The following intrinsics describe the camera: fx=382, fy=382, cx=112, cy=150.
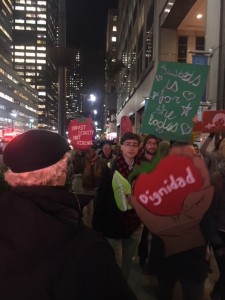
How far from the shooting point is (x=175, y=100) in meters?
4.45

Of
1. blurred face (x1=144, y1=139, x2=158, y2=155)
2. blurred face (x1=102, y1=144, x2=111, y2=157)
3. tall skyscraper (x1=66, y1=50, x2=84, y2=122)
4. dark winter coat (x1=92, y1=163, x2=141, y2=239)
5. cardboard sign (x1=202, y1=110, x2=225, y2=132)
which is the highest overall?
tall skyscraper (x1=66, y1=50, x2=84, y2=122)

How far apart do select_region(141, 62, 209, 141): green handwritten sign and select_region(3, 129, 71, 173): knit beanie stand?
2.93 meters

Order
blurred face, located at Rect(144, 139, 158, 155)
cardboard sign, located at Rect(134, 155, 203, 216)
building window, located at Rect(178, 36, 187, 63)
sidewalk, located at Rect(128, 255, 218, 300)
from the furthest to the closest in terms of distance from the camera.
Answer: building window, located at Rect(178, 36, 187, 63) < blurred face, located at Rect(144, 139, 158, 155) < sidewalk, located at Rect(128, 255, 218, 300) < cardboard sign, located at Rect(134, 155, 203, 216)

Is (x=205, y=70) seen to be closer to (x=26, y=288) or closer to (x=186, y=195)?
(x=186, y=195)

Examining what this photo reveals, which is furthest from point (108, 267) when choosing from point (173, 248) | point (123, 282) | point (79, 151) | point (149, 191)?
point (79, 151)

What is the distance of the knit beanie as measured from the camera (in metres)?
1.59

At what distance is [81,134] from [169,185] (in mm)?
9706

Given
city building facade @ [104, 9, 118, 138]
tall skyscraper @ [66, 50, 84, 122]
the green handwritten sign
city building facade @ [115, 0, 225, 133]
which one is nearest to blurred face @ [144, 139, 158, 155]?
the green handwritten sign

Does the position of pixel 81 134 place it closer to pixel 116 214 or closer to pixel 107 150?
pixel 107 150

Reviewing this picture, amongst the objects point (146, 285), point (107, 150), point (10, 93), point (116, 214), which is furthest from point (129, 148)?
Answer: point (10, 93)

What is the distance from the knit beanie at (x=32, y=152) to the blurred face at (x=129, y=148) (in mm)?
3195

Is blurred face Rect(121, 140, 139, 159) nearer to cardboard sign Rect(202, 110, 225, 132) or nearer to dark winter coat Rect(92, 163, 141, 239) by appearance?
dark winter coat Rect(92, 163, 141, 239)

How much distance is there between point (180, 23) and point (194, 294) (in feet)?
49.1

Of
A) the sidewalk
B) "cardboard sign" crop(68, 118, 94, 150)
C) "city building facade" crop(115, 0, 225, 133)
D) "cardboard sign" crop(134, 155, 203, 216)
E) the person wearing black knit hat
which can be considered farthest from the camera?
"cardboard sign" crop(68, 118, 94, 150)
